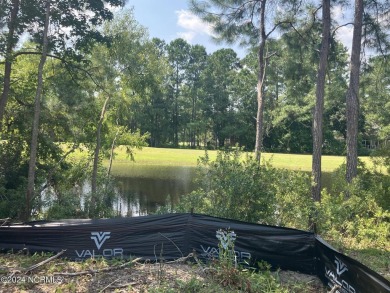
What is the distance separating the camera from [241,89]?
185ft

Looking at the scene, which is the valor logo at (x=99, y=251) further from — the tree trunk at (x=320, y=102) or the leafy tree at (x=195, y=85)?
the leafy tree at (x=195, y=85)

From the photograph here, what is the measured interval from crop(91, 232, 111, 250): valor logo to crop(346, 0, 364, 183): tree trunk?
7.04 metres

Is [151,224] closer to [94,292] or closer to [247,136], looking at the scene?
[94,292]

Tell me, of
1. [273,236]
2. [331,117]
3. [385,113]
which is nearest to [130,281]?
[273,236]

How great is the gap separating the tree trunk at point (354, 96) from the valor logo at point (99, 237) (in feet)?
23.1

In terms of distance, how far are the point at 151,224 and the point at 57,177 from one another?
26.3 feet

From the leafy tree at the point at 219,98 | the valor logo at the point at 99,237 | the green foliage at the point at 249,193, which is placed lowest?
the valor logo at the point at 99,237

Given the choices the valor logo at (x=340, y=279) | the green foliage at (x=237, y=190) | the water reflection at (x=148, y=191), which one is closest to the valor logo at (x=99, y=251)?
the green foliage at (x=237, y=190)

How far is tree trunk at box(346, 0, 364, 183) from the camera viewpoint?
9815 millimetres

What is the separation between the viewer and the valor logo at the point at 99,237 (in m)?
5.81

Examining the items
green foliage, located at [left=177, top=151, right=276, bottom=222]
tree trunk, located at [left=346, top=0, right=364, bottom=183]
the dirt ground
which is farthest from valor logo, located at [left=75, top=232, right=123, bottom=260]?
tree trunk, located at [left=346, top=0, right=364, bottom=183]

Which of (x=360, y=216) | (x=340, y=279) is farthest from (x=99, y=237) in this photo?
(x=360, y=216)

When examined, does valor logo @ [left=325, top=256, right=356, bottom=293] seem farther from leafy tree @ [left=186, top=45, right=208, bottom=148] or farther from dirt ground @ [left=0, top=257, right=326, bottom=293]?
leafy tree @ [left=186, top=45, right=208, bottom=148]

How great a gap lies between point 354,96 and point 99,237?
7968 millimetres
